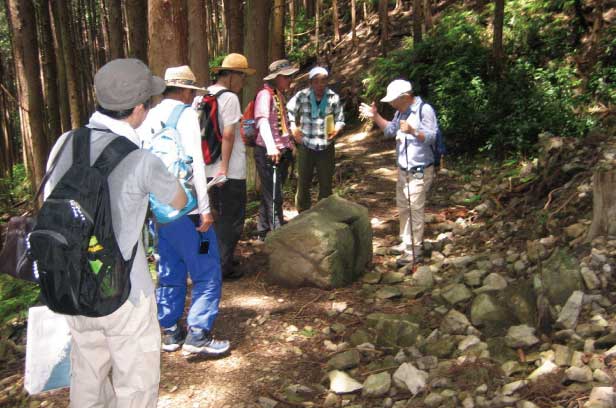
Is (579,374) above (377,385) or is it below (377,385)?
above

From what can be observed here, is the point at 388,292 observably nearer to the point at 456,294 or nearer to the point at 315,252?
the point at 456,294

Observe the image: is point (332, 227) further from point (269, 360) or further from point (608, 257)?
point (608, 257)

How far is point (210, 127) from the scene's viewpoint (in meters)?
5.21

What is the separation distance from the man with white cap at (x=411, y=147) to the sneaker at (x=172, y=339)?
2.70 m

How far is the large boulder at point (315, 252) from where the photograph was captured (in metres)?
5.64

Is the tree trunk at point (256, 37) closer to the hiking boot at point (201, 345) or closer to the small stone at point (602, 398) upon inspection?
the hiking boot at point (201, 345)

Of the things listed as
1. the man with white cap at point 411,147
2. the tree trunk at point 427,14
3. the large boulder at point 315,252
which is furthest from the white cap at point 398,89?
the tree trunk at point 427,14

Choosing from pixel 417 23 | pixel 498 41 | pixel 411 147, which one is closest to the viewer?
pixel 411 147

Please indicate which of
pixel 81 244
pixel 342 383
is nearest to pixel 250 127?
pixel 342 383

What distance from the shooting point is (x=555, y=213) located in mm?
6219

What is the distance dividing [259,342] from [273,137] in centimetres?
255

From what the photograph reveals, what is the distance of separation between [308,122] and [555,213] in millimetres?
2938

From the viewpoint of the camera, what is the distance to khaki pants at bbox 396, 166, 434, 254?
604cm

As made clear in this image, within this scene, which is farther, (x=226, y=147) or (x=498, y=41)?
(x=498, y=41)
